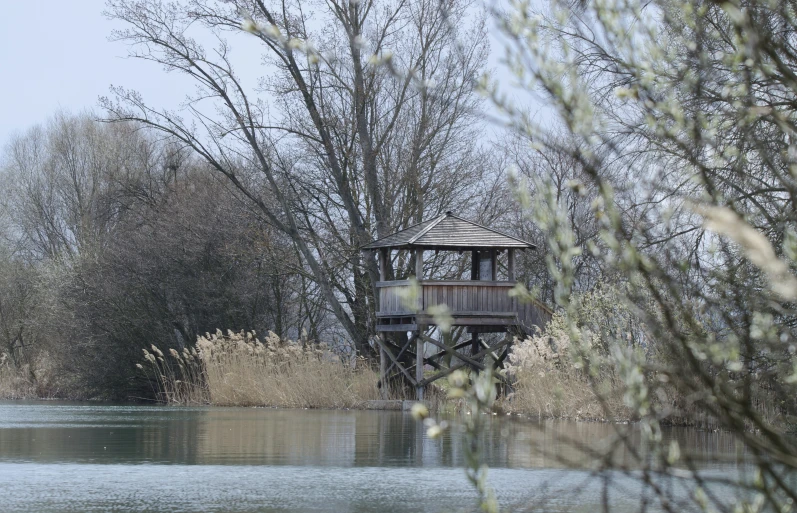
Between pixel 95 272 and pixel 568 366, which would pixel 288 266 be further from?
pixel 568 366

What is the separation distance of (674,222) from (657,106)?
10279mm

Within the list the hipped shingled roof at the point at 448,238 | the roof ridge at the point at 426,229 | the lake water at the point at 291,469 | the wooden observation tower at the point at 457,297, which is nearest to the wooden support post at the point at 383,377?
the wooden observation tower at the point at 457,297

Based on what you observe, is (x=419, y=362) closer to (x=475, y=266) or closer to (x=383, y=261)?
(x=383, y=261)

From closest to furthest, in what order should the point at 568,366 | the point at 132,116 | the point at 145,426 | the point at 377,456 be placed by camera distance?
the point at 377,456
the point at 145,426
the point at 568,366
the point at 132,116

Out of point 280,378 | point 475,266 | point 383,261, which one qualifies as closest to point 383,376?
point 280,378

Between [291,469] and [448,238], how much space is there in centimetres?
1674

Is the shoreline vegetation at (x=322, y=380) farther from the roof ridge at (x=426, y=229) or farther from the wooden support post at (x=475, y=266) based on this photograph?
the roof ridge at (x=426, y=229)

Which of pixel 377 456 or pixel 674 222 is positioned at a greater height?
pixel 674 222

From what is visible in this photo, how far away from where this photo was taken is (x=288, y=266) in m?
33.3

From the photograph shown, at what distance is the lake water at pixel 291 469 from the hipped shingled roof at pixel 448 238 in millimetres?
9352

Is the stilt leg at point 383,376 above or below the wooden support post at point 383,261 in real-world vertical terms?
below

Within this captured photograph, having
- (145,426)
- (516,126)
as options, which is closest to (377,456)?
(145,426)

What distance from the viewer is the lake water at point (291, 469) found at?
7750 millimetres

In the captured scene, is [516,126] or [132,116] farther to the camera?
[132,116]
